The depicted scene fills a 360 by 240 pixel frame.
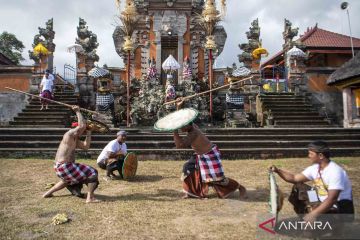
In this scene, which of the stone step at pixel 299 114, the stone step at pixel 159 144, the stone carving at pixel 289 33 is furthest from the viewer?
the stone carving at pixel 289 33

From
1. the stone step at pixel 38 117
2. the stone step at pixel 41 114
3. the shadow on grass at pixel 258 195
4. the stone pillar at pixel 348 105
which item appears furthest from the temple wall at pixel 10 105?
the stone pillar at pixel 348 105

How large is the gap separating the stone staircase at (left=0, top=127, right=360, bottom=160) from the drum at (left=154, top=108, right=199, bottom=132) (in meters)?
4.28

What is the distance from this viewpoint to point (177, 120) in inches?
230

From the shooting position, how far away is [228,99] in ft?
53.0

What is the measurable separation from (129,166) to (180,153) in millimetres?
3118

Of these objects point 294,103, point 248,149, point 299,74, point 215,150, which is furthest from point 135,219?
point 299,74

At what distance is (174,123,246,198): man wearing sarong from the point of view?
5852 millimetres

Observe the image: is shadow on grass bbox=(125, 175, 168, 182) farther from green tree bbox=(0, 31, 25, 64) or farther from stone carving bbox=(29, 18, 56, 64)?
green tree bbox=(0, 31, 25, 64)

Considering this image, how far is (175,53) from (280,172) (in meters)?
18.0

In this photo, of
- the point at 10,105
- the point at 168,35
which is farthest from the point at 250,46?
the point at 10,105

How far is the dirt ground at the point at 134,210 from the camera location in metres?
4.20

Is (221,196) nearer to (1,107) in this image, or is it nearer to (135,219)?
(135,219)

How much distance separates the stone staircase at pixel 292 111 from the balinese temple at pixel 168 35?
542cm

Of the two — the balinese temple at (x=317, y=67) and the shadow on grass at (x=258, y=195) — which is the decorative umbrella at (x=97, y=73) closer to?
the balinese temple at (x=317, y=67)
